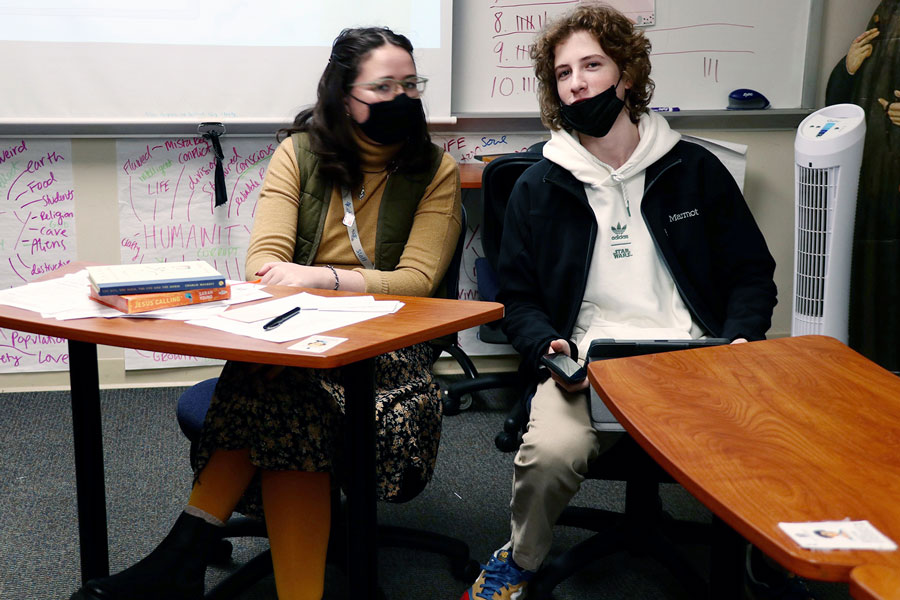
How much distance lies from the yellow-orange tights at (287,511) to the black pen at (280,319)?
29cm

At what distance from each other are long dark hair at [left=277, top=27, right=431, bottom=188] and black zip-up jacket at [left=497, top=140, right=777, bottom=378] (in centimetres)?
28

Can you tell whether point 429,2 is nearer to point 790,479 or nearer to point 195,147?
point 195,147

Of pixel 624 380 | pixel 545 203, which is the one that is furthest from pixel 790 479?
pixel 545 203

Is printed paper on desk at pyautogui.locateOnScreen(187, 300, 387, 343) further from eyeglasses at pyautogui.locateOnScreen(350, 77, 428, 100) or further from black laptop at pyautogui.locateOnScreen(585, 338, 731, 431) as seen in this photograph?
eyeglasses at pyautogui.locateOnScreen(350, 77, 428, 100)

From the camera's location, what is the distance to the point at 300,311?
1173 millimetres

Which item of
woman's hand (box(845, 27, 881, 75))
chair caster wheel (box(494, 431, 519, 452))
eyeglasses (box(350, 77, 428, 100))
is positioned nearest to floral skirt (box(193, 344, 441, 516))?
eyeglasses (box(350, 77, 428, 100))

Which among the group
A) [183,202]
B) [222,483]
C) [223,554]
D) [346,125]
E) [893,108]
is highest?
[893,108]

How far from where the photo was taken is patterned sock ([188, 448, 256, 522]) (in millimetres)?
1265

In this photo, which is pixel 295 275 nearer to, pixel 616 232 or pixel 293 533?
pixel 293 533

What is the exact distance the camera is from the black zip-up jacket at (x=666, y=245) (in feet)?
5.05

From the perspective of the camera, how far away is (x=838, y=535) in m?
0.58

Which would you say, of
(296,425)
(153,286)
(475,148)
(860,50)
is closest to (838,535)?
(296,425)

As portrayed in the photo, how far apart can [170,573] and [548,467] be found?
24.2 inches

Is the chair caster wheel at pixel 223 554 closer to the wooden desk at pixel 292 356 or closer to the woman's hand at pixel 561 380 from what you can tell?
the wooden desk at pixel 292 356
